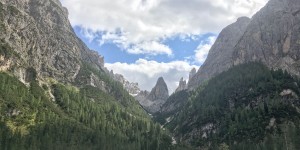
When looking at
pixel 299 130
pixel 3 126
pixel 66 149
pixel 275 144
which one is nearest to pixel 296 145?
pixel 299 130

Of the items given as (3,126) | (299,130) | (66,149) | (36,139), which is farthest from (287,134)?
(3,126)

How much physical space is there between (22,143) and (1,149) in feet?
33.9

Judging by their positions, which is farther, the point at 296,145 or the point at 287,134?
the point at 287,134

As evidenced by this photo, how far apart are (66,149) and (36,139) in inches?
632

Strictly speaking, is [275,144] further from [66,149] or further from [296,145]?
[66,149]

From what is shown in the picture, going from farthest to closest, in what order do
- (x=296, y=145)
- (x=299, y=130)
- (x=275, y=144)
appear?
(x=275, y=144)
(x=299, y=130)
(x=296, y=145)

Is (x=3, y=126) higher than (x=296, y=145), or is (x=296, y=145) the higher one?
(x=3, y=126)

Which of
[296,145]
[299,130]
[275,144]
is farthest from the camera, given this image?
[275,144]

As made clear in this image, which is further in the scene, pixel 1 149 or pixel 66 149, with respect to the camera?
pixel 66 149

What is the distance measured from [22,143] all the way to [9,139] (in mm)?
6726

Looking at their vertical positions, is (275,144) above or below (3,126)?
below

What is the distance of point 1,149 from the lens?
176 metres

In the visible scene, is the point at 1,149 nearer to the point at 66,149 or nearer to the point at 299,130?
the point at 66,149

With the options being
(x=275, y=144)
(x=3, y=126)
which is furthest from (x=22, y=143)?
(x=275, y=144)
